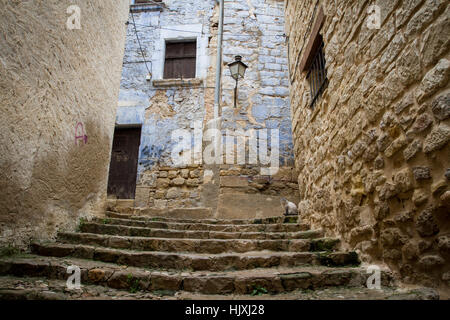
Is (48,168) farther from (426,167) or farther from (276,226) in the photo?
(426,167)

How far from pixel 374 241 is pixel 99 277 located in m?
1.96

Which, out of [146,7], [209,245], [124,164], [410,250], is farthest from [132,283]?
[146,7]

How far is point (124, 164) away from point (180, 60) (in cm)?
292

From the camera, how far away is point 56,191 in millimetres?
2883

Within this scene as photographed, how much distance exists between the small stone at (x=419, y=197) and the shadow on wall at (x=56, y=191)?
2875 mm

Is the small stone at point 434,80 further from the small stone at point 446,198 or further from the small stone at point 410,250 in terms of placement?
the small stone at point 410,250

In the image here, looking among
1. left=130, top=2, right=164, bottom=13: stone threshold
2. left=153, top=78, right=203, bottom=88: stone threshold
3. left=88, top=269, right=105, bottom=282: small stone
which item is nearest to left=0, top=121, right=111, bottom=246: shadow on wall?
left=88, top=269, right=105, bottom=282: small stone

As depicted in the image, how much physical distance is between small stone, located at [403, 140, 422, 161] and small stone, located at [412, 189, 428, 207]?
20 cm

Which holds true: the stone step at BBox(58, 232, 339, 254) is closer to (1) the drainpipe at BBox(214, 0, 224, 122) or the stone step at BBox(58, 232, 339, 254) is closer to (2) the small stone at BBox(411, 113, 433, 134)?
(2) the small stone at BBox(411, 113, 433, 134)

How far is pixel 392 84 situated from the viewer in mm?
1754

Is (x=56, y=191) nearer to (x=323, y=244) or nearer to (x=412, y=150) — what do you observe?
(x=323, y=244)

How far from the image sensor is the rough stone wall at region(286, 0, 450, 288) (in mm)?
1416

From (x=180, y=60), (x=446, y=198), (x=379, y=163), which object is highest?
(x=180, y=60)

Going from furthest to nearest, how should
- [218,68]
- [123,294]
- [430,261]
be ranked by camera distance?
[218,68] < [123,294] < [430,261]
